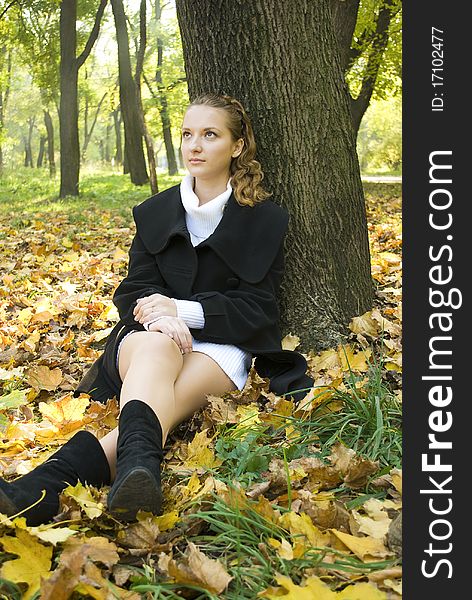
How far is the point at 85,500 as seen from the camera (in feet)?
6.80

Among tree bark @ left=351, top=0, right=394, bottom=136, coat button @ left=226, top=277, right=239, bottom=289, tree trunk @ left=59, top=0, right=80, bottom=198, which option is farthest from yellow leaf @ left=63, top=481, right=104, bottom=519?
tree trunk @ left=59, top=0, right=80, bottom=198

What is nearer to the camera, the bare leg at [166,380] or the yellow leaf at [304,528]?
the yellow leaf at [304,528]

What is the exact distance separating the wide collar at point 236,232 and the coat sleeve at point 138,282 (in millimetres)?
66

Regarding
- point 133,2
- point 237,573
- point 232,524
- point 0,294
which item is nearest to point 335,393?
point 232,524

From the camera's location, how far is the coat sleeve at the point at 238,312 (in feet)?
9.69

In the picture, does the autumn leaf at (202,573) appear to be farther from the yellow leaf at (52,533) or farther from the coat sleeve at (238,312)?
the coat sleeve at (238,312)

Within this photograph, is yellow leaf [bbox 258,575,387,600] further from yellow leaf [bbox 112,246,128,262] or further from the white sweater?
yellow leaf [bbox 112,246,128,262]

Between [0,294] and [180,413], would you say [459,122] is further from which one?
[0,294]

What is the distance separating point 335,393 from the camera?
2.65 m

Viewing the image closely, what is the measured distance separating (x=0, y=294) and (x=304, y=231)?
108 inches

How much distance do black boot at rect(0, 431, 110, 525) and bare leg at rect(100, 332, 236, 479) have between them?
7 centimetres

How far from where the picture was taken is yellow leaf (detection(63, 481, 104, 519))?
6.45ft

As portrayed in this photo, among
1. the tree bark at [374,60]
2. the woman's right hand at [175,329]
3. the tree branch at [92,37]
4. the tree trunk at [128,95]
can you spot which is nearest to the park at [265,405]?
the woman's right hand at [175,329]

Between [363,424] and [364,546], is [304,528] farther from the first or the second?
[363,424]
